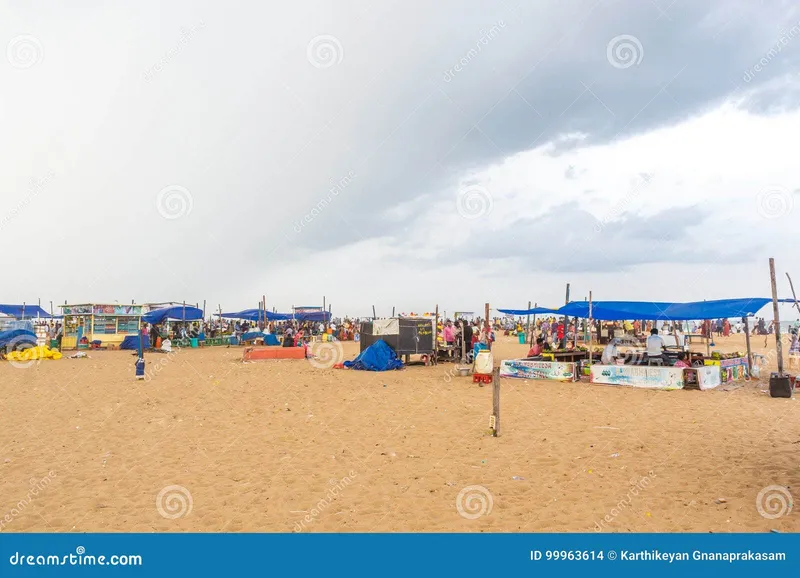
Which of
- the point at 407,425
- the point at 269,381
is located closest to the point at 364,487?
the point at 407,425

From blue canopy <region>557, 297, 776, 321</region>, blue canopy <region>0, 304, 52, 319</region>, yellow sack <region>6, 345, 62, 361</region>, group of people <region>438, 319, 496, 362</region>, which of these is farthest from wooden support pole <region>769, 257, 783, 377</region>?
blue canopy <region>0, 304, 52, 319</region>

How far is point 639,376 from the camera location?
52.5ft

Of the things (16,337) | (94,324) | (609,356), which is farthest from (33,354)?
(609,356)

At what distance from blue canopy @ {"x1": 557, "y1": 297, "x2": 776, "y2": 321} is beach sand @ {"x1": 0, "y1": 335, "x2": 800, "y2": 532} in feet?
10.6

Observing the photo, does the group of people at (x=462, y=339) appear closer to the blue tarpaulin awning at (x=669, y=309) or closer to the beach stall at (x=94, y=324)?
the blue tarpaulin awning at (x=669, y=309)

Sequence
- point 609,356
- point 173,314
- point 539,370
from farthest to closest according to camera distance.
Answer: point 173,314, point 539,370, point 609,356

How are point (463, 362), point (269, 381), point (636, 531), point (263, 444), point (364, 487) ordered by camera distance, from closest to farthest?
point (636, 531), point (364, 487), point (263, 444), point (269, 381), point (463, 362)

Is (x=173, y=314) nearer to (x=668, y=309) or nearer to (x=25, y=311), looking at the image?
(x=25, y=311)

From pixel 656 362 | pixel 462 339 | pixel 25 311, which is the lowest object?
pixel 656 362

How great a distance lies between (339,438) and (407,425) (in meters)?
1.58

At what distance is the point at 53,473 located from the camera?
747cm

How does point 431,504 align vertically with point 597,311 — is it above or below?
below

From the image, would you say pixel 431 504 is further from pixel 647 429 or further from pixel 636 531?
pixel 647 429

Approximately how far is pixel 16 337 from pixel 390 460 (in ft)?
81.6
